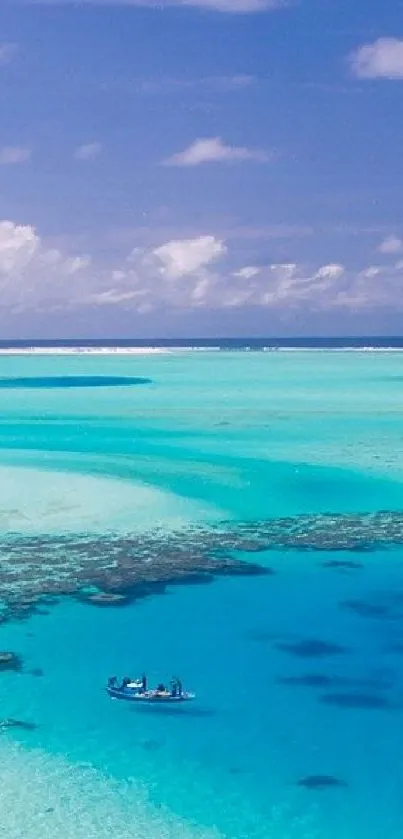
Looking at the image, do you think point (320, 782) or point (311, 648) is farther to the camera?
point (311, 648)

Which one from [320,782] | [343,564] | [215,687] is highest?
[343,564]

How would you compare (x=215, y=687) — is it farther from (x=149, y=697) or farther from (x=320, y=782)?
(x=320, y=782)

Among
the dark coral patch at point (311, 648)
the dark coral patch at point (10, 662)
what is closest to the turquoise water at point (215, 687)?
the dark coral patch at point (311, 648)

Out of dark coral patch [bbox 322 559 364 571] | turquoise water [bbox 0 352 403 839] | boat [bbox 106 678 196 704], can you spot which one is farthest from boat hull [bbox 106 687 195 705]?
dark coral patch [bbox 322 559 364 571]

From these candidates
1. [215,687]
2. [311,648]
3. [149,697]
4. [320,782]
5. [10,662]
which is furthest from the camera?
[311,648]

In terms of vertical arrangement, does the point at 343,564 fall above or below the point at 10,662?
above

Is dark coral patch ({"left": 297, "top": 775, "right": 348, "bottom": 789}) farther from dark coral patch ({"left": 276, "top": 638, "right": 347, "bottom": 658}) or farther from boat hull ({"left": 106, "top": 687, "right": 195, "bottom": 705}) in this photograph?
dark coral patch ({"left": 276, "top": 638, "right": 347, "bottom": 658})

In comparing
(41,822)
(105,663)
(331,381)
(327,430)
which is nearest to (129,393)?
(331,381)

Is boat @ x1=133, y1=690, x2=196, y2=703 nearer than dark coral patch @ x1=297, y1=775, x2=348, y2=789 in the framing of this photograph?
No

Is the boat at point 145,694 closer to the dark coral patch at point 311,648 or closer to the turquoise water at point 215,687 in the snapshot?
the turquoise water at point 215,687

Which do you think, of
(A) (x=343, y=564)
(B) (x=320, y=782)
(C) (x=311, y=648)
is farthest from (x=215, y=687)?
(A) (x=343, y=564)

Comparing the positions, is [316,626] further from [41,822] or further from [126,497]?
[126,497]
